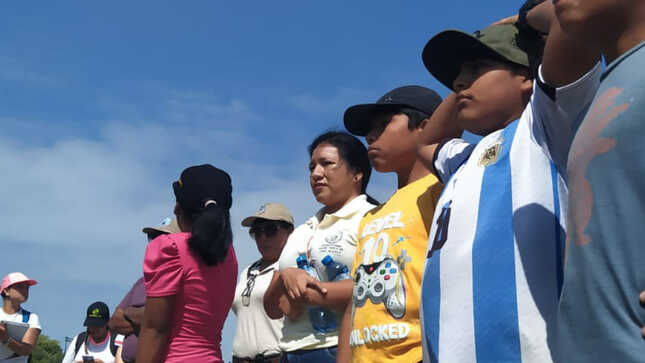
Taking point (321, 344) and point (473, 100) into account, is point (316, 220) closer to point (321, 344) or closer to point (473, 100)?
point (321, 344)

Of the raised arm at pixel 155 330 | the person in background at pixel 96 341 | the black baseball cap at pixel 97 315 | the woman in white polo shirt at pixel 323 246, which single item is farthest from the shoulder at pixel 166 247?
the black baseball cap at pixel 97 315

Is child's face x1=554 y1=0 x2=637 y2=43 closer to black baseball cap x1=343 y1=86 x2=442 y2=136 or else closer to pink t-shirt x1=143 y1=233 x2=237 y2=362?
black baseball cap x1=343 y1=86 x2=442 y2=136

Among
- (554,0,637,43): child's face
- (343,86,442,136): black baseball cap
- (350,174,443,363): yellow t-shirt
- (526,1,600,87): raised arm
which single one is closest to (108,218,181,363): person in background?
(343,86,442,136): black baseball cap

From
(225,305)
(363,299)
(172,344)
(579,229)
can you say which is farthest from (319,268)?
(579,229)

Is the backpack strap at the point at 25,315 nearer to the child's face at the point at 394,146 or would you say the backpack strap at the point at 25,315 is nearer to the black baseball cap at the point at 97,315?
the black baseball cap at the point at 97,315

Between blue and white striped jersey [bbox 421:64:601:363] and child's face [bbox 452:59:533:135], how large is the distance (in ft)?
0.89

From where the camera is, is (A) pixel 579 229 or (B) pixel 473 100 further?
(B) pixel 473 100

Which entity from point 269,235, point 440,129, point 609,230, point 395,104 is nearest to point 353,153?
point 395,104

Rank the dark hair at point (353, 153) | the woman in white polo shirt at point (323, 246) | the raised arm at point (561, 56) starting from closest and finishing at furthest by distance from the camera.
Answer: the raised arm at point (561, 56)
the woman in white polo shirt at point (323, 246)
the dark hair at point (353, 153)

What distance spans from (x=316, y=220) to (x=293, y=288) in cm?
90

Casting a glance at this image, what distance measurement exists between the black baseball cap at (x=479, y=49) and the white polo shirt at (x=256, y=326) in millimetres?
3024

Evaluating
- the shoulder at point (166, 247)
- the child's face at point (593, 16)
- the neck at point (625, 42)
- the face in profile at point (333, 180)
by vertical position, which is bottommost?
the neck at point (625, 42)

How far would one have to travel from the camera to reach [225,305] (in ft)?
13.6

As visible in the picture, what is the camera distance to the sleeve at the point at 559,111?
6.11ft
